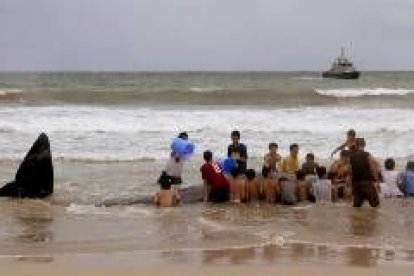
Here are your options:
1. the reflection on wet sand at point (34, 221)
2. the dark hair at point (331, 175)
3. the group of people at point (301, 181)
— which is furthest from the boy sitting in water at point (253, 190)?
the reflection on wet sand at point (34, 221)

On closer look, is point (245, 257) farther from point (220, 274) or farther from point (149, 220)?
point (149, 220)

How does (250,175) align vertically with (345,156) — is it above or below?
below

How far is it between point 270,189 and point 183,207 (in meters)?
1.40

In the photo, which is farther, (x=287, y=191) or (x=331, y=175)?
(x=331, y=175)

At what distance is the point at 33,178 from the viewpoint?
40.3 ft

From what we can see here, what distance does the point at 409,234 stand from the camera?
9375 millimetres

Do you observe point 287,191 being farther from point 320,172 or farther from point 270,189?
point 320,172

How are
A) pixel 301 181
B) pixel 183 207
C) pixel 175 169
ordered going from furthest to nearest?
pixel 175 169, pixel 301 181, pixel 183 207

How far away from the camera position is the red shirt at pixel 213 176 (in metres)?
11.8

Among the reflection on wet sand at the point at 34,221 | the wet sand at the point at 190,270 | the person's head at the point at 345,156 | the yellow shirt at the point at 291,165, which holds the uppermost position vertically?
the person's head at the point at 345,156

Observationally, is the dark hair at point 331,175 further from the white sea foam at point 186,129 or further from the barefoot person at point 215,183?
the white sea foam at point 186,129

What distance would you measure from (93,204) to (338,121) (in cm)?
1559

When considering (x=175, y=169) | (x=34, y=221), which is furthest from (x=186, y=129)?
(x=34, y=221)

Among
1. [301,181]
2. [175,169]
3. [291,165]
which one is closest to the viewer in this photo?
[301,181]
